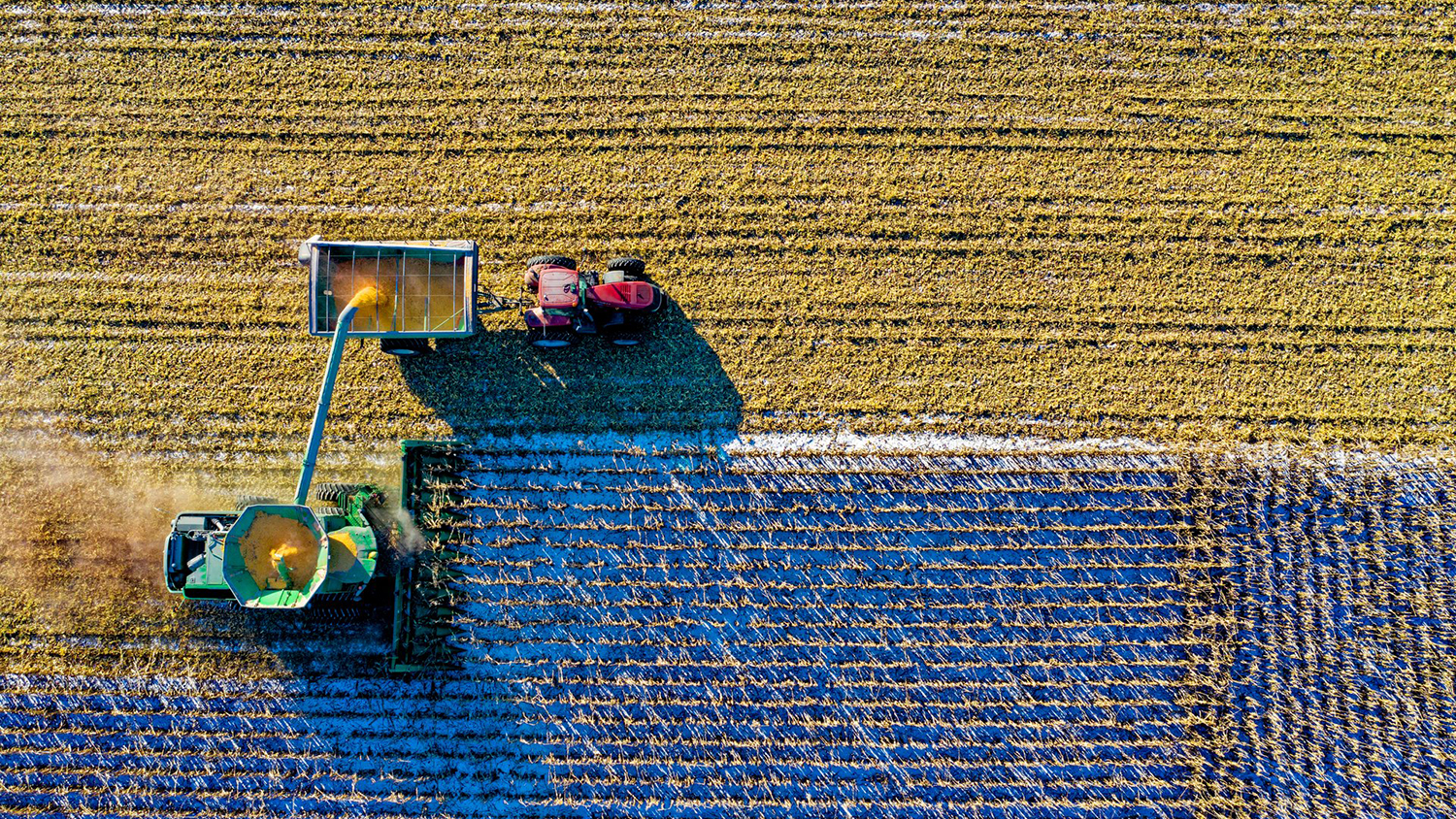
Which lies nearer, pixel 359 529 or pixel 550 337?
pixel 359 529

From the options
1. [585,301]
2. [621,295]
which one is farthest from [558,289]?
[621,295]

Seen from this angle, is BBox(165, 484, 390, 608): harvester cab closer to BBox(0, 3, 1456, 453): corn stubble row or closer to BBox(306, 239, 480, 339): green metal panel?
BBox(0, 3, 1456, 453): corn stubble row

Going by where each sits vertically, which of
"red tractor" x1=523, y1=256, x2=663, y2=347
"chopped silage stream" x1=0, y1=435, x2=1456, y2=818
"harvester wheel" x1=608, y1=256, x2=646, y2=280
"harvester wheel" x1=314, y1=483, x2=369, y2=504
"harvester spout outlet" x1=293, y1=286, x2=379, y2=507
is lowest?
"chopped silage stream" x1=0, y1=435, x2=1456, y2=818

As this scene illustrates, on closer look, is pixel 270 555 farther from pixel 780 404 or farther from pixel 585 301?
pixel 780 404

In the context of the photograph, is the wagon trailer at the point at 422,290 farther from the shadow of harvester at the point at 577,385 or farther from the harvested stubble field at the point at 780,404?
the harvested stubble field at the point at 780,404

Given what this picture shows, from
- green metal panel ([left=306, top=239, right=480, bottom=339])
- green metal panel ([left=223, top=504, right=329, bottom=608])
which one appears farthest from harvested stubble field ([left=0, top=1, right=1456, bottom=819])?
green metal panel ([left=223, top=504, right=329, bottom=608])

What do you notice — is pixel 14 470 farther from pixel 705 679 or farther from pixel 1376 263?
pixel 1376 263
